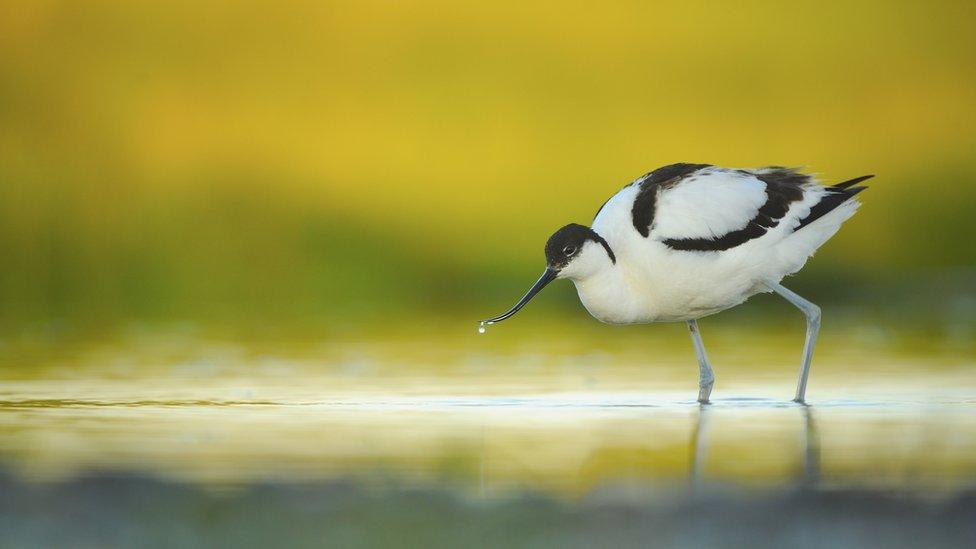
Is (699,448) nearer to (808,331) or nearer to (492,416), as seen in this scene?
(492,416)

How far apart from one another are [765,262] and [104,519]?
5034 millimetres

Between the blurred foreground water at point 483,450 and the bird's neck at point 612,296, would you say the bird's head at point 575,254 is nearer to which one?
the bird's neck at point 612,296

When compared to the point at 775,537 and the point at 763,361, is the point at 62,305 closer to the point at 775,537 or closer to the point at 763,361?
the point at 763,361

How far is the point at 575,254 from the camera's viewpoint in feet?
28.3

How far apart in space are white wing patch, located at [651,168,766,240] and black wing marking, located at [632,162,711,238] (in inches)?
1.4

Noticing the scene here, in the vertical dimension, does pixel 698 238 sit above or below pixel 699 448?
above

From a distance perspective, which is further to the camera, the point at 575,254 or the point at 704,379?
the point at 704,379

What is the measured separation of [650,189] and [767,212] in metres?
0.72

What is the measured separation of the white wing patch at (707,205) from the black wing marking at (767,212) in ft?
0.09

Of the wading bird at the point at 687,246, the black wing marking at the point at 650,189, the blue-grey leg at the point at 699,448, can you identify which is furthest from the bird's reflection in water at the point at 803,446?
the black wing marking at the point at 650,189

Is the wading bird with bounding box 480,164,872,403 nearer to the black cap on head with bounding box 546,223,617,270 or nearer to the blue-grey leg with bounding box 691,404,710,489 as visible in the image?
the black cap on head with bounding box 546,223,617,270

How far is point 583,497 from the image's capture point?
5242 millimetres

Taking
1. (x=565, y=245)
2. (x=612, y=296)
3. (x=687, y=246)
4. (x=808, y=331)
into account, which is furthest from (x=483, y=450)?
(x=808, y=331)

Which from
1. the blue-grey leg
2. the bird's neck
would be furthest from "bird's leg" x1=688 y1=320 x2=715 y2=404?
the blue-grey leg
